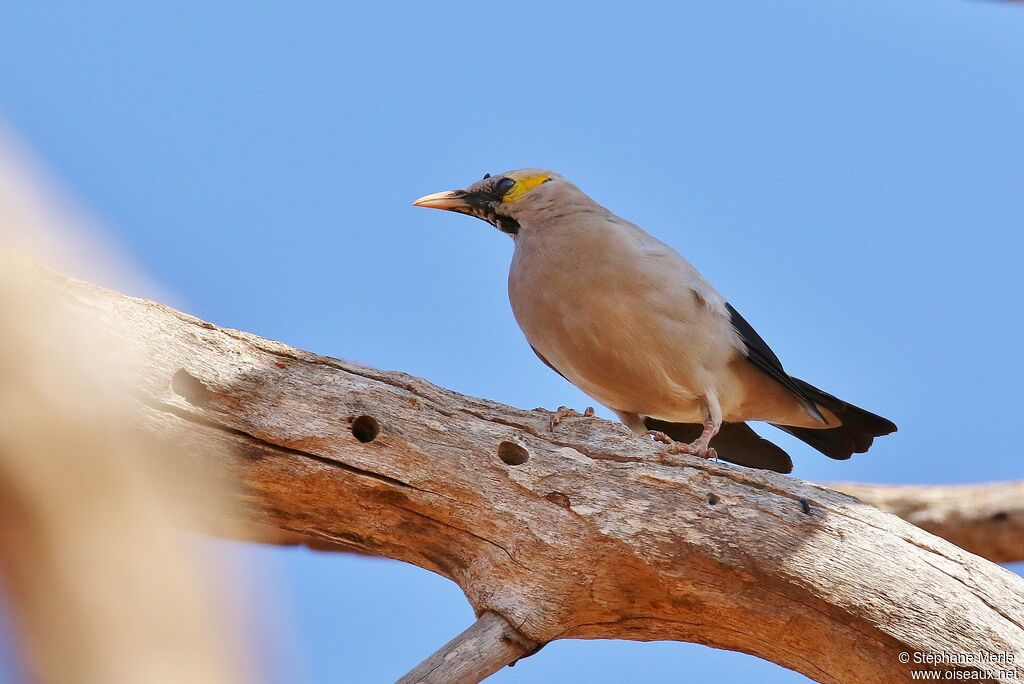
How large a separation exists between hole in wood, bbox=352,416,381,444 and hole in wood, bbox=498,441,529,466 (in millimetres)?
440

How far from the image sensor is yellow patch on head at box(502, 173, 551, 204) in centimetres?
547

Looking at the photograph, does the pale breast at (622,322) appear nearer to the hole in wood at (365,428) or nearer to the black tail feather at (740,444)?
the black tail feather at (740,444)

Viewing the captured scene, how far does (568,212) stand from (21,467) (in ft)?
9.91

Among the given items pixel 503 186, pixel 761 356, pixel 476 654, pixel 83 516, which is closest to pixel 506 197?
pixel 503 186

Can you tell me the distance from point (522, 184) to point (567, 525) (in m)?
2.50

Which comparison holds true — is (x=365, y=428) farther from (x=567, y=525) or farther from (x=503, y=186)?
(x=503, y=186)

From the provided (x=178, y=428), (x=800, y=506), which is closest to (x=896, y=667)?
(x=800, y=506)

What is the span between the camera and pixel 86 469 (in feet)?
8.97

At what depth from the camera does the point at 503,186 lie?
5.51m

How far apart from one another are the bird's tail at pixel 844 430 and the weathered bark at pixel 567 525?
60.8 inches

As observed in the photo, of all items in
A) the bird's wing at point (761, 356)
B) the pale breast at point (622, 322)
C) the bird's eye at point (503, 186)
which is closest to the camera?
the pale breast at point (622, 322)

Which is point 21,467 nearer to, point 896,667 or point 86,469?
point 86,469

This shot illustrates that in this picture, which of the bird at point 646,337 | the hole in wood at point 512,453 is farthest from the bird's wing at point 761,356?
the hole in wood at point 512,453

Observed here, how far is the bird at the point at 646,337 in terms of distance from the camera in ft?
15.1
